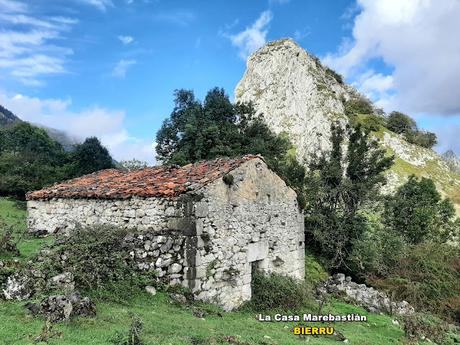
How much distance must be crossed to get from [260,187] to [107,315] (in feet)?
24.9

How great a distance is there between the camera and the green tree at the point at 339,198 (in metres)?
22.2

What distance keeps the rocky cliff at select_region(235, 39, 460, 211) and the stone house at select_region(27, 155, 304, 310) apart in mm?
44161

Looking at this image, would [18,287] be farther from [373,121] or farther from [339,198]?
[373,121]

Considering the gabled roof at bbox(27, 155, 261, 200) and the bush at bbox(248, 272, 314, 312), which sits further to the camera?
the bush at bbox(248, 272, 314, 312)

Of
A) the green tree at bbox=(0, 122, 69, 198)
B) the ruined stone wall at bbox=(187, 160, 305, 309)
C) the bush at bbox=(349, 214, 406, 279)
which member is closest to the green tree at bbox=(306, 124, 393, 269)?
the bush at bbox=(349, 214, 406, 279)

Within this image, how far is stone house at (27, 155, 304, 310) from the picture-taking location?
10.9 m

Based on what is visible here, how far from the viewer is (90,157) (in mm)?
35375

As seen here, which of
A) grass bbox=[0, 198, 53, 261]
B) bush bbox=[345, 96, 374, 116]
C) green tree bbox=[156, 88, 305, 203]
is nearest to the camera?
grass bbox=[0, 198, 53, 261]

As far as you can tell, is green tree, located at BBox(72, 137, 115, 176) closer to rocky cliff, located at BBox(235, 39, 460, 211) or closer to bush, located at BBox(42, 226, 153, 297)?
bush, located at BBox(42, 226, 153, 297)

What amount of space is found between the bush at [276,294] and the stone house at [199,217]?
0.41 m

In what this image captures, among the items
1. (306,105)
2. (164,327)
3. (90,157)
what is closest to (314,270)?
(164,327)

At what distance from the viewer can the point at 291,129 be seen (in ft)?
222

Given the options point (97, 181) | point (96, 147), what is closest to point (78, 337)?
point (97, 181)

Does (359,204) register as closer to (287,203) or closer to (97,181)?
(287,203)
